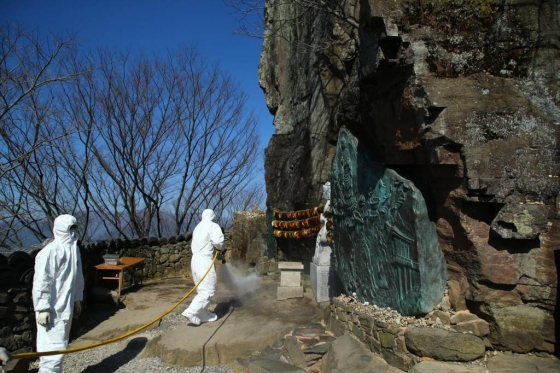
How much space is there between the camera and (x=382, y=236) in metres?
4.68

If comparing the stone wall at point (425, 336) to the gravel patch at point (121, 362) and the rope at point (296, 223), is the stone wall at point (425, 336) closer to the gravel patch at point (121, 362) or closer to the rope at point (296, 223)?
the gravel patch at point (121, 362)

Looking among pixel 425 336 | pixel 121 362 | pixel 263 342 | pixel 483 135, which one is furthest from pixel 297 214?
pixel 483 135

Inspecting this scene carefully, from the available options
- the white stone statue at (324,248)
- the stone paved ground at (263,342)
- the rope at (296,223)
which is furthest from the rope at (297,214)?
the stone paved ground at (263,342)

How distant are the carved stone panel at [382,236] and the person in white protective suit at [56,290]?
133 inches

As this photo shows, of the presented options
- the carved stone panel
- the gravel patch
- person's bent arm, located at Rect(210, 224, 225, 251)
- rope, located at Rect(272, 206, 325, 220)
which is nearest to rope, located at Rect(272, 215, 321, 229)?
rope, located at Rect(272, 206, 325, 220)

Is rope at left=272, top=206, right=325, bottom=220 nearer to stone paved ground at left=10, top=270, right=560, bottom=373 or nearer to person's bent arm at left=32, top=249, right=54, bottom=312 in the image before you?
stone paved ground at left=10, top=270, right=560, bottom=373

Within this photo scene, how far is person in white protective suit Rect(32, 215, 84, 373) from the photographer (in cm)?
432

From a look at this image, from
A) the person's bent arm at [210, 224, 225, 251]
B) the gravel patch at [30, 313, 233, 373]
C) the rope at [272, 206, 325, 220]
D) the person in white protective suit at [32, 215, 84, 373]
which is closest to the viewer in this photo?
the person in white protective suit at [32, 215, 84, 373]

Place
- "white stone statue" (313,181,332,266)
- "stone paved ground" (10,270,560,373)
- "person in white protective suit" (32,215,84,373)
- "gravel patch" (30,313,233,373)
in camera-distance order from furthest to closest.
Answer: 1. "white stone statue" (313,181,332,266)
2. "gravel patch" (30,313,233,373)
3. "person in white protective suit" (32,215,84,373)
4. "stone paved ground" (10,270,560,373)

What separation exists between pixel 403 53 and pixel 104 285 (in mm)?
7763

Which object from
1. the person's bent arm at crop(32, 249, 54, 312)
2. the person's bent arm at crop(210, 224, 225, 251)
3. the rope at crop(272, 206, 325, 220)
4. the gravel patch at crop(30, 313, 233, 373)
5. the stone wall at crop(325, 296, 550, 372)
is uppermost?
the rope at crop(272, 206, 325, 220)

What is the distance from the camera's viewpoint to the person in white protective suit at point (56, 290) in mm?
4324

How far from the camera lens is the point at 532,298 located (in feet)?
12.0

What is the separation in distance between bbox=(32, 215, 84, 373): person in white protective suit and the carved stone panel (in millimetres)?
3382
